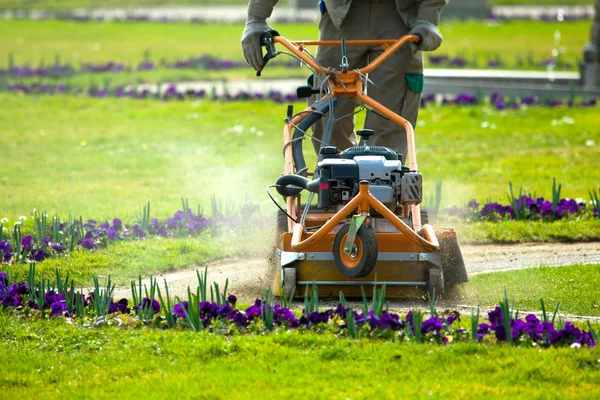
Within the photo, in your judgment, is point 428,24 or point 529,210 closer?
point 428,24

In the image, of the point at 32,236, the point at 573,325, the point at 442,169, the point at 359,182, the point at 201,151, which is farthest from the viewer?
the point at 201,151

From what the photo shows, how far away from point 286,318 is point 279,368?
0.62 meters

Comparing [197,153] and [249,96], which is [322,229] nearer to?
[197,153]

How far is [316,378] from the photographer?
4758 millimetres

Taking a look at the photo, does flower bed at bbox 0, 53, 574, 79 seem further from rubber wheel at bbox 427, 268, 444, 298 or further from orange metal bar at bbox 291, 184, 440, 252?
rubber wheel at bbox 427, 268, 444, 298

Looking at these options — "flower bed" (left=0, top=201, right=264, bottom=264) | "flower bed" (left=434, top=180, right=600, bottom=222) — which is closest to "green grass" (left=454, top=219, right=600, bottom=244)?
"flower bed" (left=434, top=180, right=600, bottom=222)

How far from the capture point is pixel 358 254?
19.1 feet

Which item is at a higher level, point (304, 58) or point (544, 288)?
point (304, 58)

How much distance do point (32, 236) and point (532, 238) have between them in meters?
3.99

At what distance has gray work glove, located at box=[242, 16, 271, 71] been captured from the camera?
720 cm

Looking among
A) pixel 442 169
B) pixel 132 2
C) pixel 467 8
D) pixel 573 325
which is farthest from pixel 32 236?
pixel 132 2

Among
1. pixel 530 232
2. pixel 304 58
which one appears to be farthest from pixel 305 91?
pixel 530 232

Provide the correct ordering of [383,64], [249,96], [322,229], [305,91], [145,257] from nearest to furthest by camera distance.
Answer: [322,229], [305,91], [383,64], [145,257], [249,96]

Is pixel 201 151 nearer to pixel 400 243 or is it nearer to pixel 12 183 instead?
pixel 12 183
